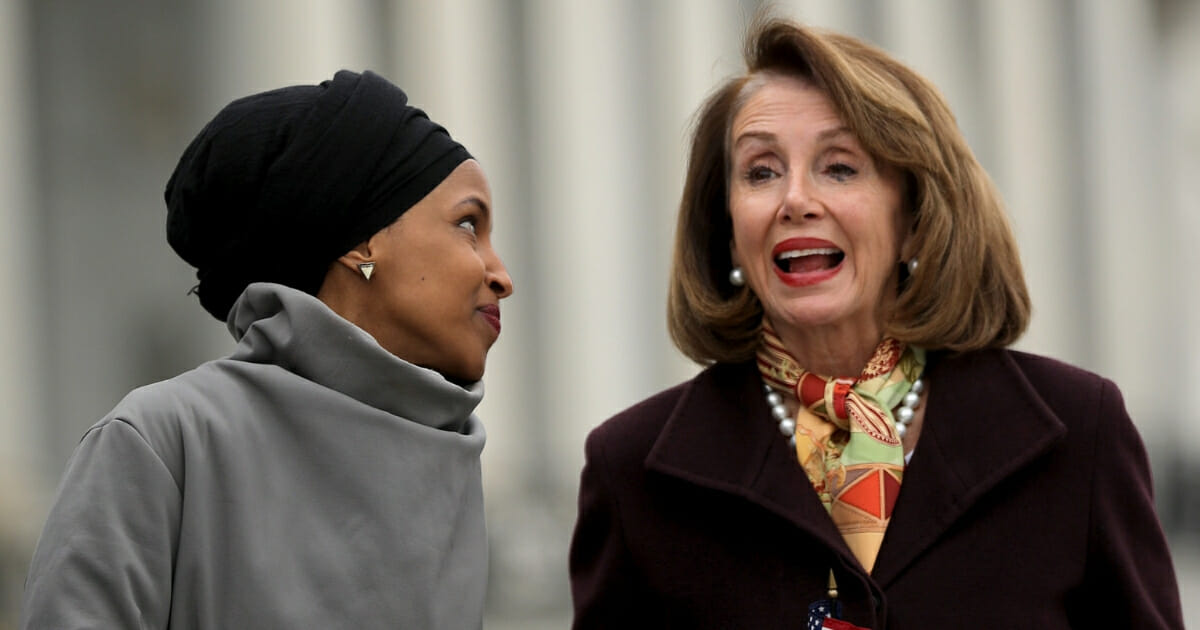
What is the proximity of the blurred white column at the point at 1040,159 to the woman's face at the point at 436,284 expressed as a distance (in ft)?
23.9

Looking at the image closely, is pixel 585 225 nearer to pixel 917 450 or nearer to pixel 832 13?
pixel 832 13

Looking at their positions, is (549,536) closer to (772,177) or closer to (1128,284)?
(1128,284)

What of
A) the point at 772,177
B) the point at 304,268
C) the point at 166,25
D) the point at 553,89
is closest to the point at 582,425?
the point at 553,89

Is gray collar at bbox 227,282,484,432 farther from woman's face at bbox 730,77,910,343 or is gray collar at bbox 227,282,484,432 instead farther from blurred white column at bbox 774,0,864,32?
blurred white column at bbox 774,0,864,32

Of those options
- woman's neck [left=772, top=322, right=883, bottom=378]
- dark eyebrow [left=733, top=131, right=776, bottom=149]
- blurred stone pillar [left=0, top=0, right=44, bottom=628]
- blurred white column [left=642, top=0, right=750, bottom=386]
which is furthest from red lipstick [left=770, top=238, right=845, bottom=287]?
blurred stone pillar [left=0, top=0, right=44, bottom=628]

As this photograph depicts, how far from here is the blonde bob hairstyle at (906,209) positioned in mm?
3195

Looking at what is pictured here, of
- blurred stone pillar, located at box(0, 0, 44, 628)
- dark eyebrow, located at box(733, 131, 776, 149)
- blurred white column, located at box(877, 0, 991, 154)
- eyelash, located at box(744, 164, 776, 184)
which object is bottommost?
blurred stone pillar, located at box(0, 0, 44, 628)

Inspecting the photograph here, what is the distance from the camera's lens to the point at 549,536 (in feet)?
28.6

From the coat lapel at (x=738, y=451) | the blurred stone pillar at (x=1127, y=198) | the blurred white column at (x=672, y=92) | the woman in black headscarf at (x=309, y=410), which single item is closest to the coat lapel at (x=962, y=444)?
the coat lapel at (x=738, y=451)

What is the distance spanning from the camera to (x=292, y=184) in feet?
8.10

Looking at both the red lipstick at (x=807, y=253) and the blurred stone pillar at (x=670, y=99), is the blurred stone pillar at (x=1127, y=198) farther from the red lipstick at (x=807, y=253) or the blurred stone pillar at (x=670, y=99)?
the red lipstick at (x=807, y=253)

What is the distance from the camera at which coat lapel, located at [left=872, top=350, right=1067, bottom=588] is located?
3016 millimetres

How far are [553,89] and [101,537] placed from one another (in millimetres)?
7025

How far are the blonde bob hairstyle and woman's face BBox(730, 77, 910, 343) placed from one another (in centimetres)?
4
